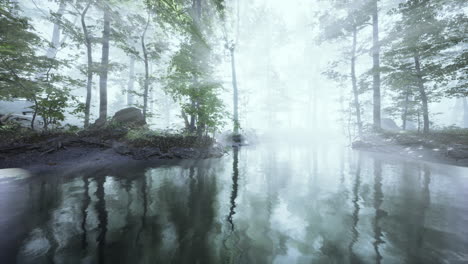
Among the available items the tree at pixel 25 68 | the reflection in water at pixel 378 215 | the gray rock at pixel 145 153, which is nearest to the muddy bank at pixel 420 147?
the reflection in water at pixel 378 215

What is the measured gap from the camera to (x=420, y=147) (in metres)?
9.88

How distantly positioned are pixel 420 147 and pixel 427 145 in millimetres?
305

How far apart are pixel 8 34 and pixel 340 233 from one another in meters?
13.4

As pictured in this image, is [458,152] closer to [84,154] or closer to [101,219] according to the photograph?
[101,219]

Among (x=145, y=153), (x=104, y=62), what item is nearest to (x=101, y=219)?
(x=145, y=153)

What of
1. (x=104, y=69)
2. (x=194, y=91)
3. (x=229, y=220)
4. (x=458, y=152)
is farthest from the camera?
(x=104, y=69)

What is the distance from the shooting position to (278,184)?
5359mm

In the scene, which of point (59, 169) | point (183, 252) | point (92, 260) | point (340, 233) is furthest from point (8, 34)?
A: point (340, 233)

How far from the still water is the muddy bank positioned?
3963 mm

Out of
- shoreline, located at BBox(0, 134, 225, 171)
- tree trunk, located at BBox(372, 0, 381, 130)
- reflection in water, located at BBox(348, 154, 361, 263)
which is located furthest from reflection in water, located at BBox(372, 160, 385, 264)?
tree trunk, located at BBox(372, 0, 381, 130)

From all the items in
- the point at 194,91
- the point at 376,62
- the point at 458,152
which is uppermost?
the point at 376,62

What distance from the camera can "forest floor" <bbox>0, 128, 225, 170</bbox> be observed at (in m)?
6.88

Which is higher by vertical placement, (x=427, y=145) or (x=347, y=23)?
(x=347, y=23)

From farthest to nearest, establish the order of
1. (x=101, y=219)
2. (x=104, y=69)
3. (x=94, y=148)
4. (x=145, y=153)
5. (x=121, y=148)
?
(x=104, y=69), (x=145, y=153), (x=121, y=148), (x=94, y=148), (x=101, y=219)
